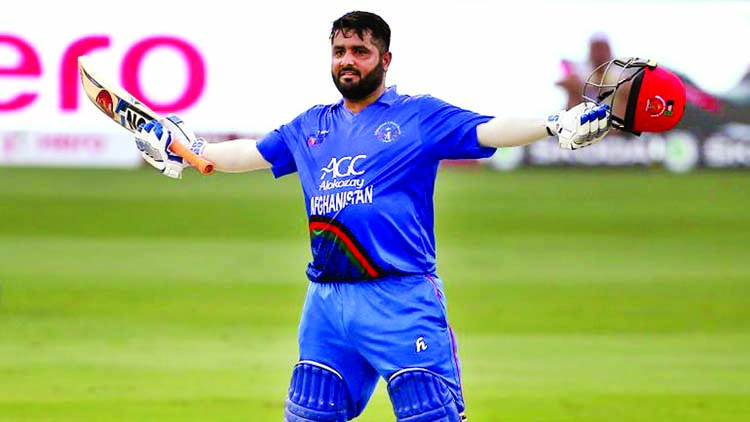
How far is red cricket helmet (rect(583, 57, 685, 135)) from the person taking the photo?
5242mm

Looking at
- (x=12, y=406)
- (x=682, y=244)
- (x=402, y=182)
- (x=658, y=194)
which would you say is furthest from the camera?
(x=658, y=194)

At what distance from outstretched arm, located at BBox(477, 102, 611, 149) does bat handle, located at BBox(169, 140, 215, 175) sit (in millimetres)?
1016

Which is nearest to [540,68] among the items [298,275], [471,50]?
[471,50]

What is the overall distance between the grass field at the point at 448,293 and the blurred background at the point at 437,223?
0.03 m

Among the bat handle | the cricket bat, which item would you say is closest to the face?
the bat handle

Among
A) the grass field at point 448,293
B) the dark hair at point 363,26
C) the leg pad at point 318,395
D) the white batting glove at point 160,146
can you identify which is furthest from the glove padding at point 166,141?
the grass field at point 448,293

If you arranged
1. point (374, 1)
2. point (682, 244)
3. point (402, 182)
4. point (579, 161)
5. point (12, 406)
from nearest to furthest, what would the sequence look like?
point (402, 182), point (12, 406), point (682, 244), point (374, 1), point (579, 161)

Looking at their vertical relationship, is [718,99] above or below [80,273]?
above

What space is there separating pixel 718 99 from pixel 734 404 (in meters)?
10.2

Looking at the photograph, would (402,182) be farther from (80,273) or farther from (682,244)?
(682,244)

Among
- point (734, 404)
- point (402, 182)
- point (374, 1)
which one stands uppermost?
point (374, 1)

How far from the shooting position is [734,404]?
839 cm

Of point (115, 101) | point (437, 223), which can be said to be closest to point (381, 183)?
point (115, 101)

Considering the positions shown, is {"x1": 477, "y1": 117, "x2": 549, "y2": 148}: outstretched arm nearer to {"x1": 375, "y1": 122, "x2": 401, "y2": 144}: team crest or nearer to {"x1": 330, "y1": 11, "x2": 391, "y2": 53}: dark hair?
{"x1": 375, "y1": 122, "x2": 401, "y2": 144}: team crest
